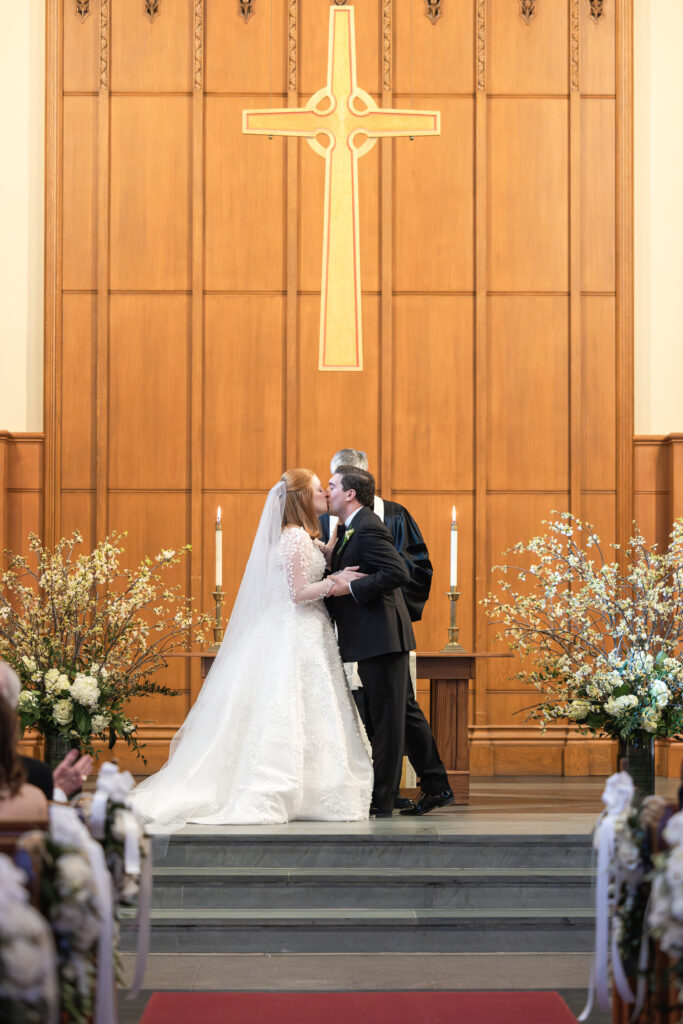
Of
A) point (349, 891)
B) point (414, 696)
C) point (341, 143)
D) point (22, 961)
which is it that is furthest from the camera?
point (341, 143)

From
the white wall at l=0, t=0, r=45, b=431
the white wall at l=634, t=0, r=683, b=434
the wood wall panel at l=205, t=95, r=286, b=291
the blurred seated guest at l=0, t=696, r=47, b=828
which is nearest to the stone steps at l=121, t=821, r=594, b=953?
the blurred seated guest at l=0, t=696, r=47, b=828

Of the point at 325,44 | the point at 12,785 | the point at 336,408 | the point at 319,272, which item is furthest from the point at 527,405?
the point at 12,785

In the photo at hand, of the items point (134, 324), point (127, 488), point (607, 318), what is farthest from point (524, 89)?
point (127, 488)

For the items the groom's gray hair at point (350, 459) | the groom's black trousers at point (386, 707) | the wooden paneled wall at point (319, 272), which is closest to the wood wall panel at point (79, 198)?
the wooden paneled wall at point (319, 272)

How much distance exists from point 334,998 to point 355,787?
1706 mm

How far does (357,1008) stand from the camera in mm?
4488

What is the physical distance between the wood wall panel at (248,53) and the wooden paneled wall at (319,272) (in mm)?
16

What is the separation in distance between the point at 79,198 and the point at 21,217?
1.43ft

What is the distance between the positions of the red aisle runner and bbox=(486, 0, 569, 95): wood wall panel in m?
6.54

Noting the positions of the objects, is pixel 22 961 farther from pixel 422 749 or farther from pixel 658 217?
pixel 658 217

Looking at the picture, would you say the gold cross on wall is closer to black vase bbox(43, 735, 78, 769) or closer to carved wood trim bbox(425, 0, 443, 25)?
carved wood trim bbox(425, 0, 443, 25)

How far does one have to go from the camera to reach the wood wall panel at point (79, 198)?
8.95m

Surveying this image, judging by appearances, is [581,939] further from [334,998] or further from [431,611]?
[431,611]

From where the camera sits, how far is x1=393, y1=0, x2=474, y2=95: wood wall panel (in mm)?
9000
